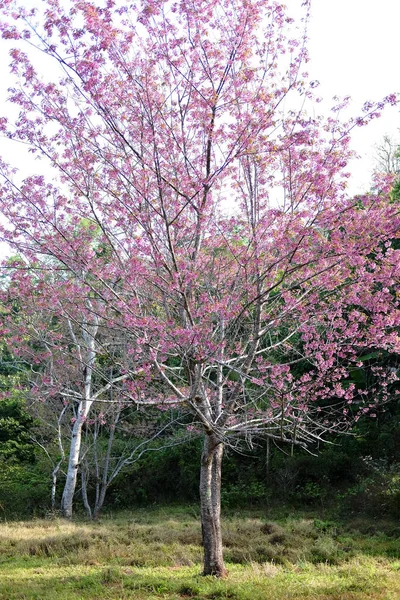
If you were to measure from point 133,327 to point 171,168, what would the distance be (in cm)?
165

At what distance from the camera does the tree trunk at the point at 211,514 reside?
5844 mm

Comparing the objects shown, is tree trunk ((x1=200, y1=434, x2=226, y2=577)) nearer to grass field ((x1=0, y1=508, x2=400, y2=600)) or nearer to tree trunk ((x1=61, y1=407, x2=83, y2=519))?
grass field ((x1=0, y1=508, x2=400, y2=600))

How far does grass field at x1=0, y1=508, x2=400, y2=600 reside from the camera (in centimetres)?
522

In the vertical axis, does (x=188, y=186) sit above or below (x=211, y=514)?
above

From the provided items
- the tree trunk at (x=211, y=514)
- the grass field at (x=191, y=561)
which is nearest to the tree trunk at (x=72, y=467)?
the grass field at (x=191, y=561)

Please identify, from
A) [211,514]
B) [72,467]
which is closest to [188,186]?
[211,514]

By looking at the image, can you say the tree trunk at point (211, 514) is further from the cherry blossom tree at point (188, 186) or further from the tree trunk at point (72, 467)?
the tree trunk at point (72, 467)

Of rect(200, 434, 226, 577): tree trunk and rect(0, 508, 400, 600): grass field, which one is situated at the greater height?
rect(200, 434, 226, 577): tree trunk

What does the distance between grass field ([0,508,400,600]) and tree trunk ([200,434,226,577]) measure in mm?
170

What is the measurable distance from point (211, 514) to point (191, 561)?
163 centimetres

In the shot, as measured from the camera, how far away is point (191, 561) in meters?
7.13

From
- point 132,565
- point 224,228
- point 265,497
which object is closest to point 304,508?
point 265,497

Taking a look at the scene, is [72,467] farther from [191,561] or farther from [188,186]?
[188,186]

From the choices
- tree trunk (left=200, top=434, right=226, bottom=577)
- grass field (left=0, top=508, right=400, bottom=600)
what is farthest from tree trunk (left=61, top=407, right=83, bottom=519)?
tree trunk (left=200, top=434, right=226, bottom=577)
